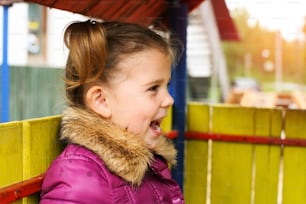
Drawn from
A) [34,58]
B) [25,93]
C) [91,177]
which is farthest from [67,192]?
[34,58]

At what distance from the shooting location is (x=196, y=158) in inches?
97.7

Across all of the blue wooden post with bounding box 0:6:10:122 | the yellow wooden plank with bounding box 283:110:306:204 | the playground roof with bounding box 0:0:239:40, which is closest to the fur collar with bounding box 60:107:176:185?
the playground roof with bounding box 0:0:239:40

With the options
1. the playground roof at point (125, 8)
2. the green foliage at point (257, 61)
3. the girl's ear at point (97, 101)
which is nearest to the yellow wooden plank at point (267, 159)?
the playground roof at point (125, 8)

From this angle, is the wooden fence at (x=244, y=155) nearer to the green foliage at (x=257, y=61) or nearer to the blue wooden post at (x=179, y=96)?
the blue wooden post at (x=179, y=96)

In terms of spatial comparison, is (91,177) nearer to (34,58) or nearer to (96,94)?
(96,94)

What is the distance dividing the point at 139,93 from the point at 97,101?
108 millimetres

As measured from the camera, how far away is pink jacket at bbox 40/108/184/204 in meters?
1.15

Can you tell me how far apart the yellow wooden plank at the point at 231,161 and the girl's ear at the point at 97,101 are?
1.17 meters

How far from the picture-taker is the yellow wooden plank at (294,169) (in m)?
2.33

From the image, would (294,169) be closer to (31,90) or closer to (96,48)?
(96,48)

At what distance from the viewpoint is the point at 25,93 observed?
14.7 feet

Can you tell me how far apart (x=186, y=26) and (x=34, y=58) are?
16.2ft

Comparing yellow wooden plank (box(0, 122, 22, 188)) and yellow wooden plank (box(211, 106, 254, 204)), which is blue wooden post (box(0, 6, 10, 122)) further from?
yellow wooden plank (box(0, 122, 22, 188))

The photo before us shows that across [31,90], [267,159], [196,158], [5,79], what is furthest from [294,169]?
[31,90]
